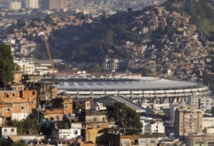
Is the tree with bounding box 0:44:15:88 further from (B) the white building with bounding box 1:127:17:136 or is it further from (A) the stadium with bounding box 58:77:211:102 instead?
(A) the stadium with bounding box 58:77:211:102

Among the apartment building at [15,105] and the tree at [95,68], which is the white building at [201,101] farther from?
the apartment building at [15,105]

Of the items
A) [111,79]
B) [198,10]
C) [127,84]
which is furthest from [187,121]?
[198,10]

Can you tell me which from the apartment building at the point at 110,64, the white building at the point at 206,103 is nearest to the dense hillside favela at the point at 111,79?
the white building at the point at 206,103

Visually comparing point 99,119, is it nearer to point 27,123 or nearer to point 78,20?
point 27,123

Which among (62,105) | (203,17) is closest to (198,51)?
(203,17)

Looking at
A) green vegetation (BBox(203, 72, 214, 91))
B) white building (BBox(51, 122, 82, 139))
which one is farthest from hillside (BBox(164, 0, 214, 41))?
white building (BBox(51, 122, 82, 139))

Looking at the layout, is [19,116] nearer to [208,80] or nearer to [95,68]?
[208,80]
